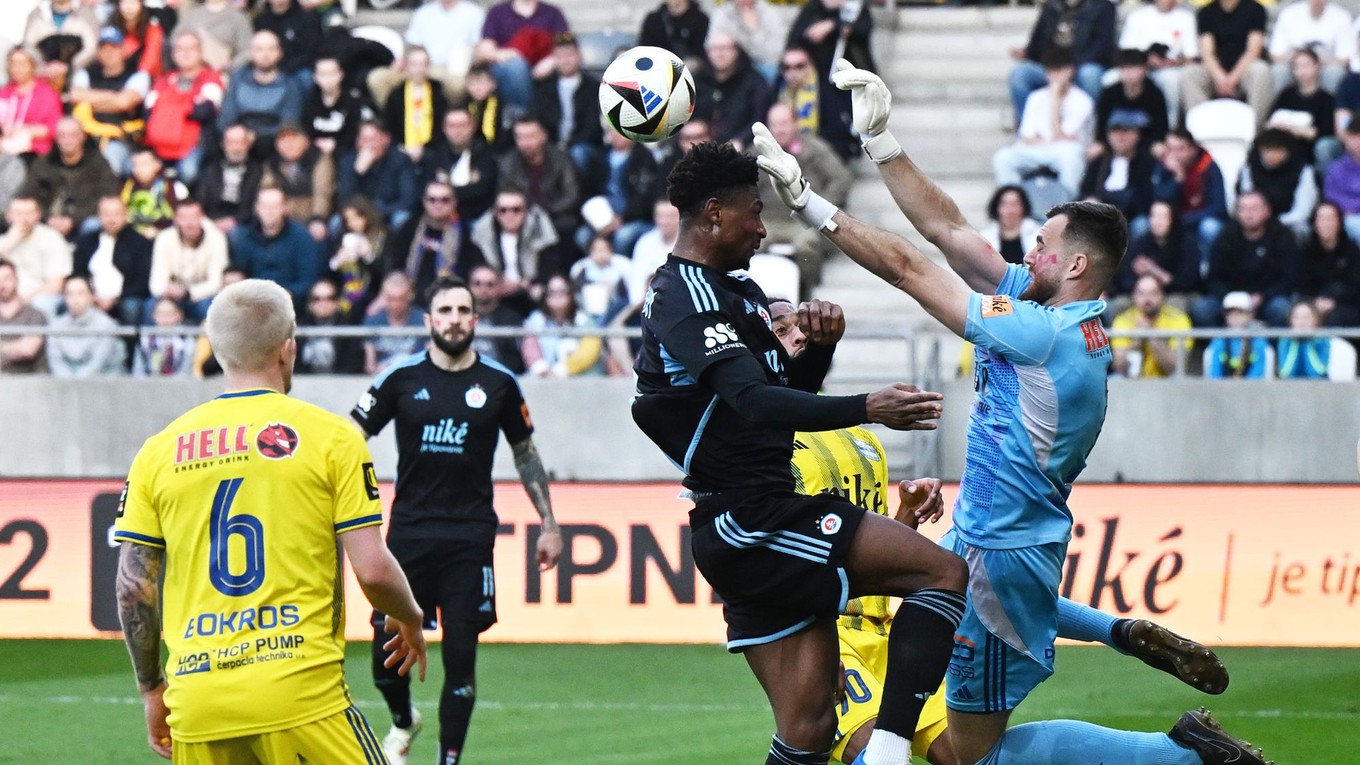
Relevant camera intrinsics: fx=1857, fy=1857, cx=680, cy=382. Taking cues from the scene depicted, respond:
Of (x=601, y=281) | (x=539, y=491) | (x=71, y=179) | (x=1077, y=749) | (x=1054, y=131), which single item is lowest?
(x=1077, y=749)

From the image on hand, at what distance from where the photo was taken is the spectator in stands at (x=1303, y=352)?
14.0 m

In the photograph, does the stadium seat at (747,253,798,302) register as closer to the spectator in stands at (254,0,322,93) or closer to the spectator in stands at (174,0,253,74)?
the spectator in stands at (254,0,322,93)

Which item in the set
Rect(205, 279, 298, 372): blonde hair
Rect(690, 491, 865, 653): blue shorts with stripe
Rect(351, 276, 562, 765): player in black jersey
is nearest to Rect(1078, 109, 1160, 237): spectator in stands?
Rect(351, 276, 562, 765): player in black jersey

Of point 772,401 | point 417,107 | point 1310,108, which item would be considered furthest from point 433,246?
point 772,401

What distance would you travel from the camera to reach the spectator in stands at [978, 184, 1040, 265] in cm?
1466

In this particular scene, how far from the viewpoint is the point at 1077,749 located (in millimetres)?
6301

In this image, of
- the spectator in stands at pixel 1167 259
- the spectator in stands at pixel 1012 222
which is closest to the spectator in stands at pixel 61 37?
the spectator in stands at pixel 1012 222

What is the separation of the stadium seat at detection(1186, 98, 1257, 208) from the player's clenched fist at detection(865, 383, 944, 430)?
10959mm

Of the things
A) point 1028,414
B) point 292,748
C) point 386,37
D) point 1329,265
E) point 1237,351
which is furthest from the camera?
point 386,37

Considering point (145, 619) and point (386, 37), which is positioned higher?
point (386, 37)

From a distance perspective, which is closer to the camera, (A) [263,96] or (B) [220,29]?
(A) [263,96]

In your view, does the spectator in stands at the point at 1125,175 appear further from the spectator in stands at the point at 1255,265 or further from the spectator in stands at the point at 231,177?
the spectator in stands at the point at 231,177

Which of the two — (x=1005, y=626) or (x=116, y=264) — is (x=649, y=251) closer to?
(x=116, y=264)

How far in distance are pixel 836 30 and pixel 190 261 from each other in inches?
237
